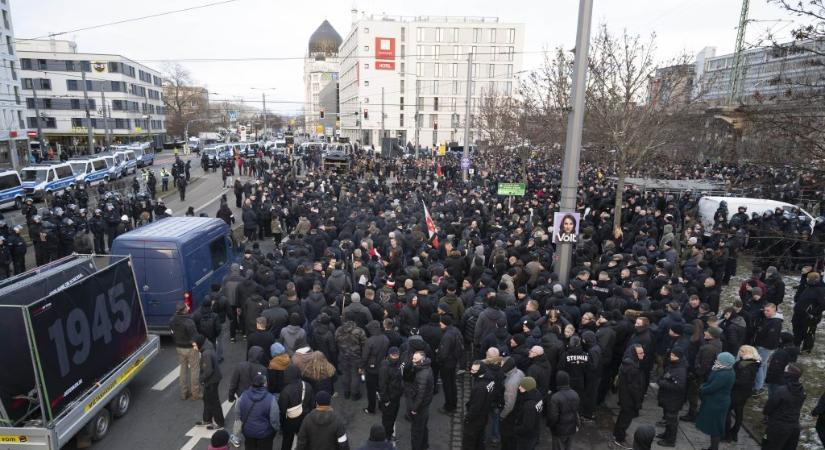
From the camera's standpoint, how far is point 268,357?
7.84 meters

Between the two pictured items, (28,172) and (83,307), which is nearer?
(83,307)

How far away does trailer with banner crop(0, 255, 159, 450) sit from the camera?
5855 millimetres

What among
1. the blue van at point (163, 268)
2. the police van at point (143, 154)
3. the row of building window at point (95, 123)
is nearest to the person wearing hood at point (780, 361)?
the blue van at point (163, 268)

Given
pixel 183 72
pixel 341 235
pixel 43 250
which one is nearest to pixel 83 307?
pixel 341 235

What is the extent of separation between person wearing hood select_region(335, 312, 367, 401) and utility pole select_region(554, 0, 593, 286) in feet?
15.2

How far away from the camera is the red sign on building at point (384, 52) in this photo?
80.4m

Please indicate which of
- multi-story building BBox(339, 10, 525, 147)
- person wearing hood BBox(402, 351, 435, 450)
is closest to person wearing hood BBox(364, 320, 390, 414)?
person wearing hood BBox(402, 351, 435, 450)

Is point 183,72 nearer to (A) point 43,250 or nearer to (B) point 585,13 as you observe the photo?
(A) point 43,250

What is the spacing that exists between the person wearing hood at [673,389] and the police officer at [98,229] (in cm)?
1704

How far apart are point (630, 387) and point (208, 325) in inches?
255

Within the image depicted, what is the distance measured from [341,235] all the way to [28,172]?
74.2 feet

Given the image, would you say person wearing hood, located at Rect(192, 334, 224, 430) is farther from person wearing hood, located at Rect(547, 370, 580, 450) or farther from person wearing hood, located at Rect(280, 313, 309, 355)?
person wearing hood, located at Rect(547, 370, 580, 450)

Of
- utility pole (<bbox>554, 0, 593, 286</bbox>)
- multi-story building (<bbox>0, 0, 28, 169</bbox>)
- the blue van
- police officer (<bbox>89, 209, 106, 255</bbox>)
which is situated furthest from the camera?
multi-story building (<bbox>0, 0, 28, 169</bbox>)

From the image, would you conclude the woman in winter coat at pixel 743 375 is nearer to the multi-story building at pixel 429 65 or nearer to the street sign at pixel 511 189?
the street sign at pixel 511 189
